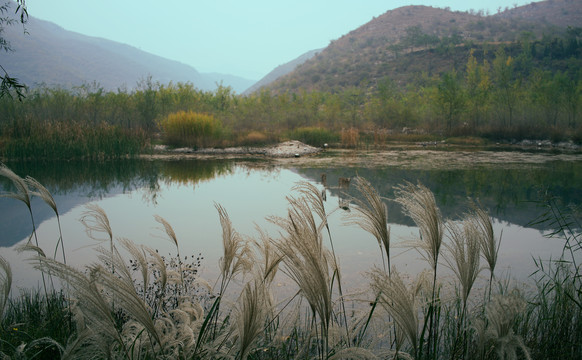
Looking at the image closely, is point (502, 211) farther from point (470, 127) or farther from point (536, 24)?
point (536, 24)

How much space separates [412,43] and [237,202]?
82.5 metres

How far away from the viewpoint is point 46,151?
42.2 feet

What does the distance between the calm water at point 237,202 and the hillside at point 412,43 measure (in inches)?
1617

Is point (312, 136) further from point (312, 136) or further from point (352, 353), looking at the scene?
point (352, 353)

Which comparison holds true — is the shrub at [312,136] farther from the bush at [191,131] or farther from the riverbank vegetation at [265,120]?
the bush at [191,131]

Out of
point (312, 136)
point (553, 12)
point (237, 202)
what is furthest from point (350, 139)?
point (553, 12)

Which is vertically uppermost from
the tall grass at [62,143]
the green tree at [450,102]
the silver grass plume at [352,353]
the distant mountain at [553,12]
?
the distant mountain at [553,12]

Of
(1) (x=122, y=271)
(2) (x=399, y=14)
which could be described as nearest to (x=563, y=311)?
(1) (x=122, y=271)

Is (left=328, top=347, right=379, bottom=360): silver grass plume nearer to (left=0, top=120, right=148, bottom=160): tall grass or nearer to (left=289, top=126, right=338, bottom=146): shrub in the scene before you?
(left=0, top=120, right=148, bottom=160): tall grass

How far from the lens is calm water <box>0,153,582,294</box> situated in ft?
16.9

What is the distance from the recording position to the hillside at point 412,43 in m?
63.2

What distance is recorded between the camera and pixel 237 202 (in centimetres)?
836

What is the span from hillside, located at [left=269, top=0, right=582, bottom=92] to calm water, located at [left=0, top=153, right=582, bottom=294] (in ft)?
135

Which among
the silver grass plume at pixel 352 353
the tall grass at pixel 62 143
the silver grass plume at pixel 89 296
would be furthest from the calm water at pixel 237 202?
the silver grass plume at pixel 89 296
